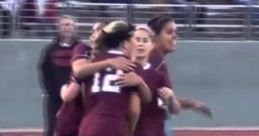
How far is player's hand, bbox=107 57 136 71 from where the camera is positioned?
26.6ft

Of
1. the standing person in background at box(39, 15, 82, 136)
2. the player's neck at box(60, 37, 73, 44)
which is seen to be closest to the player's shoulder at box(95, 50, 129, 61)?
the standing person in background at box(39, 15, 82, 136)

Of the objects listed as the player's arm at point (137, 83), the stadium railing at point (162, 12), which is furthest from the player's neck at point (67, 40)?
the stadium railing at point (162, 12)

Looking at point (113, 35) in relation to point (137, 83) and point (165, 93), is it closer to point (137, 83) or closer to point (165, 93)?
point (137, 83)

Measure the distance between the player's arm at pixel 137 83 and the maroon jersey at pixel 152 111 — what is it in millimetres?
302

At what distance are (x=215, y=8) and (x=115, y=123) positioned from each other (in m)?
11.7

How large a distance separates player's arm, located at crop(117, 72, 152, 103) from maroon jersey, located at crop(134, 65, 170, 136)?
30 centimetres

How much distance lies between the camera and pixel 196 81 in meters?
19.1

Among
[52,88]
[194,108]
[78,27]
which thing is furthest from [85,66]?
[78,27]

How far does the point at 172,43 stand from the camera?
9.28m

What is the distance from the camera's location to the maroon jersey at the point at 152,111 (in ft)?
28.9

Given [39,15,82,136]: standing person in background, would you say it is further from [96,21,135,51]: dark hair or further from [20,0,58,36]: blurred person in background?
[20,0,58,36]: blurred person in background

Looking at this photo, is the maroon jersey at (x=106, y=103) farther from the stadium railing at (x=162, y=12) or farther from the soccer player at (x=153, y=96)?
the stadium railing at (x=162, y=12)

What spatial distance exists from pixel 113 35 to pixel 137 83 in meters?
0.41

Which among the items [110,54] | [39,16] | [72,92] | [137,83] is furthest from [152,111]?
[39,16]
